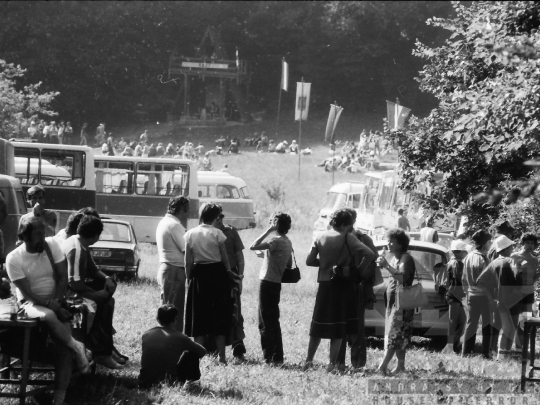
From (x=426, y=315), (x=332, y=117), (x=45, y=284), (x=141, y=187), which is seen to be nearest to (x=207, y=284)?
(x=45, y=284)

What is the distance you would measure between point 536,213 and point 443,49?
426cm

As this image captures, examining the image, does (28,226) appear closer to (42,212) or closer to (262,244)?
(42,212)

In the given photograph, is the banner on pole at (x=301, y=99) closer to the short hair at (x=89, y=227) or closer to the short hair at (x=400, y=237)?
the short hair at (x=400, y=237)

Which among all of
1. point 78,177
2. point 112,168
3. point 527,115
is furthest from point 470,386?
point 112,168

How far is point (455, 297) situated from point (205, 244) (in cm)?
373

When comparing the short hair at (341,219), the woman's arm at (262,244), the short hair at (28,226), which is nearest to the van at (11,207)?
the woman's arm at (262,244)

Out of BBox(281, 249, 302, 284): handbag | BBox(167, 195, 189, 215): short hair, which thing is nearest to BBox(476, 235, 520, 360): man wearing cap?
BBox(281, 249, 302, 284): handbag

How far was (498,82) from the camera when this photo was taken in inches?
281

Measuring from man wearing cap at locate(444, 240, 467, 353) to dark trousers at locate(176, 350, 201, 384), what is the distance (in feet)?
14.8

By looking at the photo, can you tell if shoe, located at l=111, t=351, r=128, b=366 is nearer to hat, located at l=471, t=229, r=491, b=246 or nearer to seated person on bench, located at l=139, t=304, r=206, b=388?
seated person on bench, located at l=139, t=304, r=206, b=388

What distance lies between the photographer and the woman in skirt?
913cm

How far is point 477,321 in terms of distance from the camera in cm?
1114

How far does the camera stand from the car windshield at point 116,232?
18.9 metres

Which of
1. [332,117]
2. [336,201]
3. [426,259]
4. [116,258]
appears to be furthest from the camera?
[332,117]
